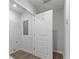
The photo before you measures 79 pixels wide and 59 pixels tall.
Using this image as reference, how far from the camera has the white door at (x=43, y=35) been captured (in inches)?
81.4

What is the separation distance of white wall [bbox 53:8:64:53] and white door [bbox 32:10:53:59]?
1.16m

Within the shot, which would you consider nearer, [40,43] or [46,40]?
[46,40]

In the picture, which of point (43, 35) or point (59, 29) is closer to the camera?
point (43, 35)

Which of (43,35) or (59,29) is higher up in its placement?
(59,29)

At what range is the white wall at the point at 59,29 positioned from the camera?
9.96ft

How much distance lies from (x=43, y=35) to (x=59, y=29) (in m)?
1.23

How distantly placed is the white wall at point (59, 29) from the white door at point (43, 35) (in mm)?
1158

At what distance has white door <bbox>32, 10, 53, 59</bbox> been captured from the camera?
81.4 inches

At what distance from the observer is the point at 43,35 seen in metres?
2.26

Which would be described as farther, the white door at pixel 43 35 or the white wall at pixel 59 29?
the white wall at pixel 59 29
